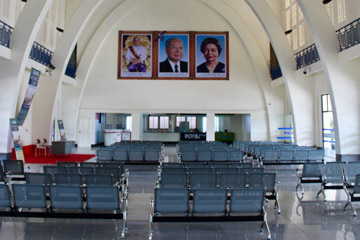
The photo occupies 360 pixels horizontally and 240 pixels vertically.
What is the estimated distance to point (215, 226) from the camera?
16.0ft

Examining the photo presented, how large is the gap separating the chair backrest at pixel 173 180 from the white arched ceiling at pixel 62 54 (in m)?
14.0

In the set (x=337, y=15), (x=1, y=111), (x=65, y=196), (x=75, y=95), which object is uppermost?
(x=337, y=15)

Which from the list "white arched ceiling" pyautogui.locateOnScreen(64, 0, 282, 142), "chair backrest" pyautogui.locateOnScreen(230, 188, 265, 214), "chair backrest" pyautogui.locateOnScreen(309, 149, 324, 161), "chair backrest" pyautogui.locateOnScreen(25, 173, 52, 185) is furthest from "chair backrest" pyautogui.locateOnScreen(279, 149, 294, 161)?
"white arched ceiling" pyautogui.locateOnScreen(64, 0, 282, 142)

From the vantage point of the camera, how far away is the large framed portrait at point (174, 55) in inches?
910

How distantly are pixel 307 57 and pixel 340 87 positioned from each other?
4.56m

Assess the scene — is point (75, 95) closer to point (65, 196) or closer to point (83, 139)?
point (83, 139)

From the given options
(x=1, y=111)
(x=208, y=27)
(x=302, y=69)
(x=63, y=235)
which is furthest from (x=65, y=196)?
(x=208, y=27)

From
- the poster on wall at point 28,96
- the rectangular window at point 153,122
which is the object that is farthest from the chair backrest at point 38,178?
the rectangular window at point 153,122

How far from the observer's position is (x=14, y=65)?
41.8ft

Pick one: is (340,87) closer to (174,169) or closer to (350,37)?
(350,37)

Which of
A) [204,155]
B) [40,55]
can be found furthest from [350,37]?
[40,55]

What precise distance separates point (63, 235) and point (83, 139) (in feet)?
64.3

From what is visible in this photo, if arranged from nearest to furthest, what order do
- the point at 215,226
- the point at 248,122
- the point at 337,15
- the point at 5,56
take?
the point at 215,226 < the point at 5,56 < the point at 337,15 < the point at 248,122

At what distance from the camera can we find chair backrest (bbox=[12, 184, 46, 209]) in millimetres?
4391
